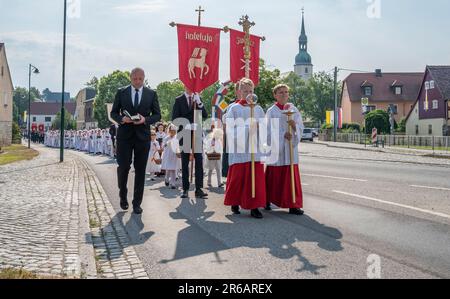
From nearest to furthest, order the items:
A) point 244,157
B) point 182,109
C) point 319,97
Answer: point 244,157
point 182,109
point 319,97

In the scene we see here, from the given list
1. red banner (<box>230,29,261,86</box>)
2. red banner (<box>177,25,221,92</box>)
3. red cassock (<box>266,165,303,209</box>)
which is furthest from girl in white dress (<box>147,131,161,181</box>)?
red cassock (<box>266,165,303,209</box>)

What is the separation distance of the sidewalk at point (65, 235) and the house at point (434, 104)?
166ft

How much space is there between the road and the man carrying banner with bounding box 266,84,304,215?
0.36m

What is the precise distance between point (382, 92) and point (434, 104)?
835 inches

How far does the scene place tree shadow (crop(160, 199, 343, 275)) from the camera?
530cm

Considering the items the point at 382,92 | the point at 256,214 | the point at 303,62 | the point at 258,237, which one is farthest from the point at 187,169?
the point at 303,62

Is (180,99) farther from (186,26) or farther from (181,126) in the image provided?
(186,26)

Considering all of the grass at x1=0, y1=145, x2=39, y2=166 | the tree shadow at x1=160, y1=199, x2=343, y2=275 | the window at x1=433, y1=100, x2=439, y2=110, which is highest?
the window at x1=433, y1=100, x2=439, y2=110

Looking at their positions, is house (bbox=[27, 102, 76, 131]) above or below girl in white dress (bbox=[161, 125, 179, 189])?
above

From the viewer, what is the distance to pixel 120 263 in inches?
197

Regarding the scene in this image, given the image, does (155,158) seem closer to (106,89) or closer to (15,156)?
(15,156)

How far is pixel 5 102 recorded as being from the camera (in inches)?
1989

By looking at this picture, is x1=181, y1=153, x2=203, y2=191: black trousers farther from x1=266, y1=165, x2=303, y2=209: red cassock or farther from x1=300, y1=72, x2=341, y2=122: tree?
x1=300, y1=72, x2=341, y2=122: tree

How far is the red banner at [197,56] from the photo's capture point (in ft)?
45.5
